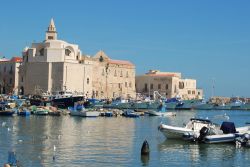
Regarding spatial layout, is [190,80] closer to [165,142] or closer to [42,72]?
[42,72]

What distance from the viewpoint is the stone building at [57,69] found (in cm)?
8556

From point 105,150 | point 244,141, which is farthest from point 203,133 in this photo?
point 105,150

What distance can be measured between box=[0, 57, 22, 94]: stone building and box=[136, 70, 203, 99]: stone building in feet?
102

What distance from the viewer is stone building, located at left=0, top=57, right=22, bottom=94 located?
3634 inches

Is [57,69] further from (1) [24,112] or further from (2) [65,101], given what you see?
(1) [24,112]

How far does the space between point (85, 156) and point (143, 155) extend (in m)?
2.80

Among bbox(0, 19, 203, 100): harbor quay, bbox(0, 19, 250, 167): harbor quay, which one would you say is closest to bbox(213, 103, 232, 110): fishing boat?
bbox(0, 19, 250, 167): harbor quay

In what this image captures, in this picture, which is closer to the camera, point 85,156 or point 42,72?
point 85,156

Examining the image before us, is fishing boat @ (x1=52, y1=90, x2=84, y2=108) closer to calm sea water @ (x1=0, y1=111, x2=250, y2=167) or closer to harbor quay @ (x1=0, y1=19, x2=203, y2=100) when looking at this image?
harbor quay @ (x1=0, y1=19, x2=203, y2=100)

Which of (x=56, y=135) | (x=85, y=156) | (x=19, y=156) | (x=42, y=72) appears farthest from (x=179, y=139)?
(x=42, y=72)

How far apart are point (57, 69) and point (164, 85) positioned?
35.1m

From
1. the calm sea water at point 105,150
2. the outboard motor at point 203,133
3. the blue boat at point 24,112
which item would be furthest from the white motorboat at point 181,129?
the blue boat at point 24,112

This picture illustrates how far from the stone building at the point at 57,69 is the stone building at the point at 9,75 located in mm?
1560

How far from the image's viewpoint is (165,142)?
3167 centimetres
